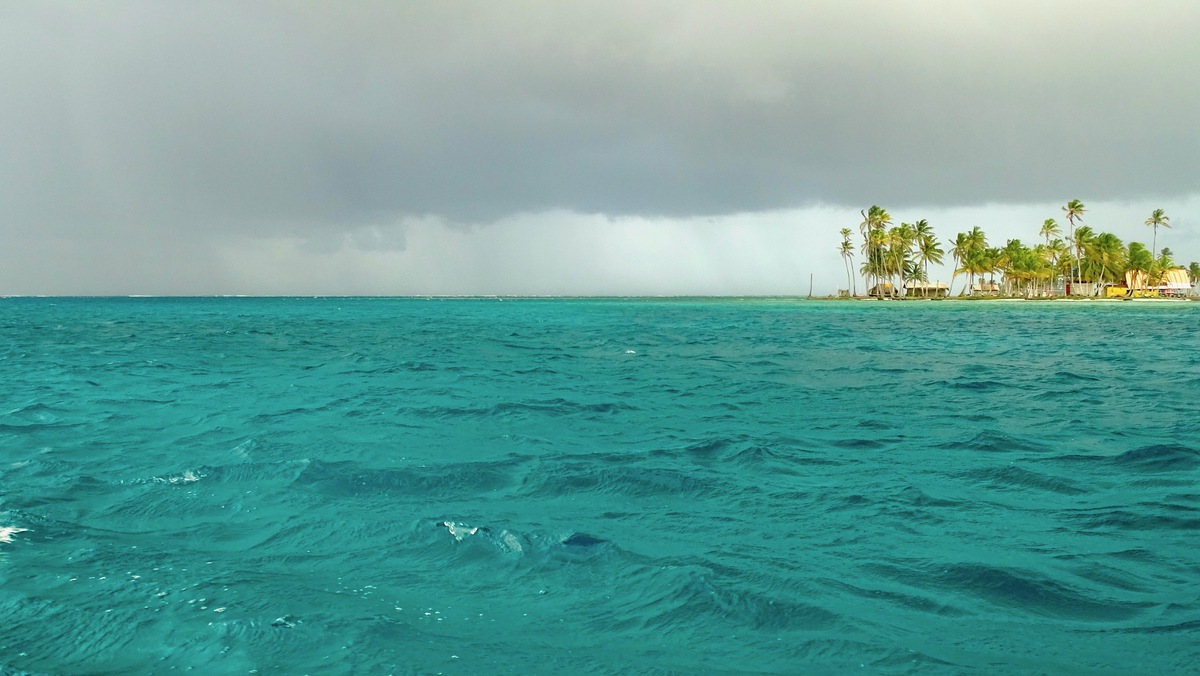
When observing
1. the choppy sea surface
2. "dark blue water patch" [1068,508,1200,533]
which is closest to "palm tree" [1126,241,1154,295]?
the choppy sea surface

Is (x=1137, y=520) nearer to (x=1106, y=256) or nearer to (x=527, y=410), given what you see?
(x=527, y=410)

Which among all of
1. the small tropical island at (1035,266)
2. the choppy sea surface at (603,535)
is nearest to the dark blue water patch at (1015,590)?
the choppy sea surface at (603,535)

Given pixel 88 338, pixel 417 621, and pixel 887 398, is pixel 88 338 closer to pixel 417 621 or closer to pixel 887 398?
pixel 887 398

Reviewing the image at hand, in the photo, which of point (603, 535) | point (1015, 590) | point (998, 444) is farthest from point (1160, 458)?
point (603, 535)

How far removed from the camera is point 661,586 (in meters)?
6.80

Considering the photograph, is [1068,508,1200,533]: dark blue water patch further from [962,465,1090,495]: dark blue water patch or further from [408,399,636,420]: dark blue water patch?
[408,399,636,420]: dark blue water patch

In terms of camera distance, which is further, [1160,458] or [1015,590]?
[1160,458]

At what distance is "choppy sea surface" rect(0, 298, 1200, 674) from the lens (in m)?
5.67

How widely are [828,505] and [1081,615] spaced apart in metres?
3.55

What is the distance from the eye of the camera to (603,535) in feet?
27.7

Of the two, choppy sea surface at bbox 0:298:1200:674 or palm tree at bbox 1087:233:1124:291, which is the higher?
palm tree at bbox 1087:233:1124:291

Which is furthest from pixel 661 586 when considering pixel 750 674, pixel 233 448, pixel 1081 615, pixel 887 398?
pixel 887 398

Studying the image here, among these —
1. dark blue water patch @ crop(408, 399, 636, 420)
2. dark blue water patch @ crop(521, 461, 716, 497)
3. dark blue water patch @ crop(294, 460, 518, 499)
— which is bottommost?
dark blue water patch @ crop(408, 399, 636, 420)

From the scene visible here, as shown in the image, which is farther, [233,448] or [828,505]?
[233,448]
